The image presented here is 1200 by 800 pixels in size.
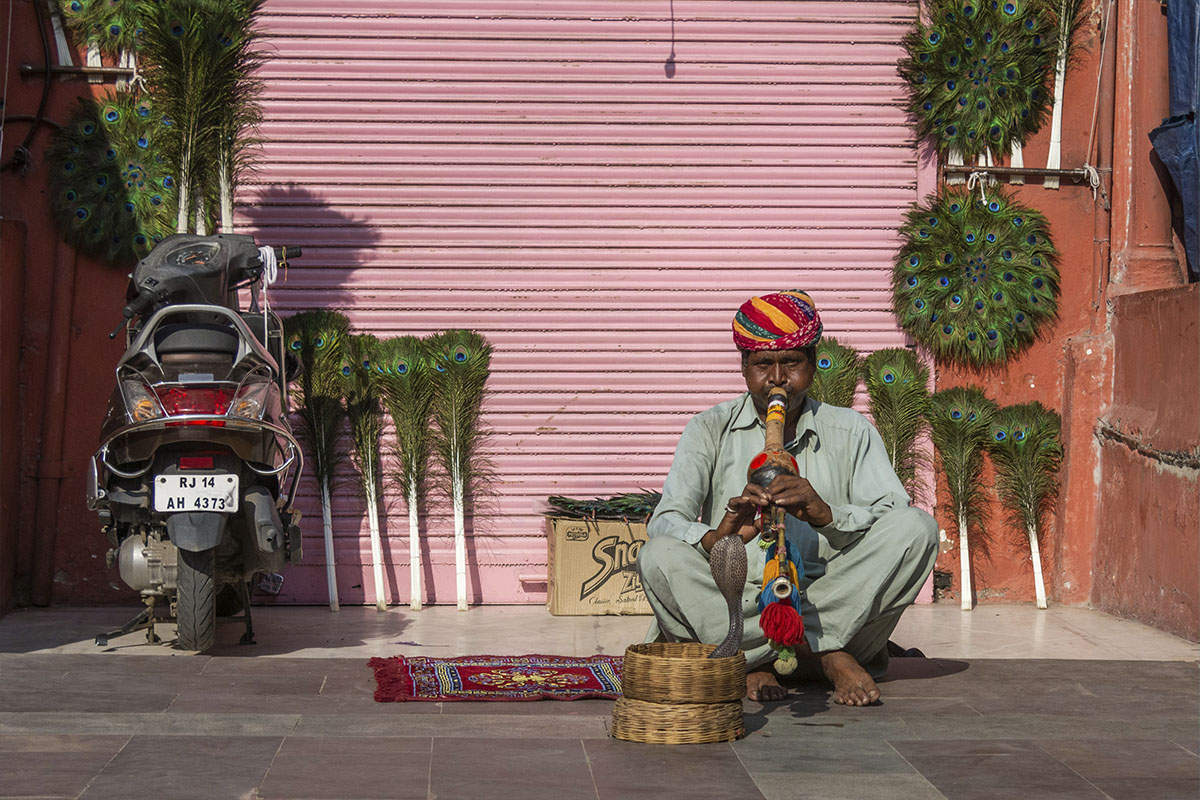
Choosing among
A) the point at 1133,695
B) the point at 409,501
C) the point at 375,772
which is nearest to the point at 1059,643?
the point at 1133,695

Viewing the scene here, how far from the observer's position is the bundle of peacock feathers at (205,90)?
25.3ft

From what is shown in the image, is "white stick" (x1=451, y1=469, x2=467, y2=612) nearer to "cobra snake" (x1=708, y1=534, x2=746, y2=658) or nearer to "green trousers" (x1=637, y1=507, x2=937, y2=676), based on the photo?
"green trousers" (x1=637, y1=507, x2=937, y2=676)

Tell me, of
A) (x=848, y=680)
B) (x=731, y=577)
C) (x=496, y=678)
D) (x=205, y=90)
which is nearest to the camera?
(x=731, y=577)

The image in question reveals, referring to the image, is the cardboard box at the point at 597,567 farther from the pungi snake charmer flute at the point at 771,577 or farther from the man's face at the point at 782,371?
the pungi snake charmer flute at the point at 771,577

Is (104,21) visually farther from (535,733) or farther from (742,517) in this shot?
(535,733)

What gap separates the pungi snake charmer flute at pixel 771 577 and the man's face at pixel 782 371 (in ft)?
1.12

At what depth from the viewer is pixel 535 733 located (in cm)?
481

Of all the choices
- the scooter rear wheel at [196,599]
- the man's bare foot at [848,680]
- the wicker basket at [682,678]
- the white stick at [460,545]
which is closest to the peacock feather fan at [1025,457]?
the white stick at [460,545]

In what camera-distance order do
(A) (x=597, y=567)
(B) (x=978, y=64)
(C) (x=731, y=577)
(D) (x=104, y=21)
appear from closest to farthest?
1. (C) (x=731, y=577)
2. (A) (x=597, y=567)
3. (D) (x=104, y=21)
4. (B) (x=978, y=64)

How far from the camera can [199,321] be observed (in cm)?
664

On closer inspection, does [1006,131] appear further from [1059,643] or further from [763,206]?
[1059,643]

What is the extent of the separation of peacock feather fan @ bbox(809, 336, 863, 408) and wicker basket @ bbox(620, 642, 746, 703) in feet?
12.4

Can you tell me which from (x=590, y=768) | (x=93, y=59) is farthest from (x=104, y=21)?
(x=590, y=768)

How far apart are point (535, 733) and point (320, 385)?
12.3 ft
